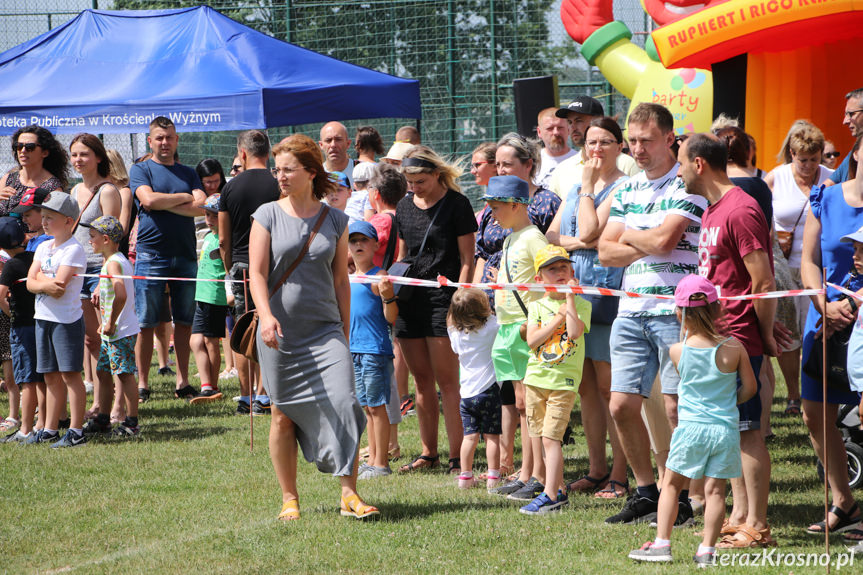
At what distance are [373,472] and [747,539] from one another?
2653 mm

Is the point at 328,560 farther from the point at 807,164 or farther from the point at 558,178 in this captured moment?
the point at 807,164

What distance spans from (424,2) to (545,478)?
13176 mm

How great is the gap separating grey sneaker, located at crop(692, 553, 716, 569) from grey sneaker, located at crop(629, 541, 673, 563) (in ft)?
0.40

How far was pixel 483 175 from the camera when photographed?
7555 millimetres

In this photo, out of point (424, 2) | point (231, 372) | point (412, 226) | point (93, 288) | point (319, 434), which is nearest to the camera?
point (319, 434)

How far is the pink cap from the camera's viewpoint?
4.36 m

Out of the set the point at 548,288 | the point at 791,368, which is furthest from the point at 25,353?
the point at 791,368

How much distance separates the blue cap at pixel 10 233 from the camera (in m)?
7.79

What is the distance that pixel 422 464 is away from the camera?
675cm

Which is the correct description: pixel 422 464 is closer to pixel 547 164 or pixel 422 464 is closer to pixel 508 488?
pixel 508 488

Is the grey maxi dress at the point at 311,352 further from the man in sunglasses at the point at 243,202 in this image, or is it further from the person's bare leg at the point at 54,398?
the person's bare leg at the point at 54,398

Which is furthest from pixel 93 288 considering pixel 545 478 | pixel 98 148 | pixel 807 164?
pixel 807 164

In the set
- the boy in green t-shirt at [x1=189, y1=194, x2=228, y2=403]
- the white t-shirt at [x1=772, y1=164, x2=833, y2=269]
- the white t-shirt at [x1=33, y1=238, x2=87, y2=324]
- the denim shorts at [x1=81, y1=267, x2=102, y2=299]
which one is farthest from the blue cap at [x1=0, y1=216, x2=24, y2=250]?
the white t-shirt at [x1=772, y1=164, x2=833, y2=269]

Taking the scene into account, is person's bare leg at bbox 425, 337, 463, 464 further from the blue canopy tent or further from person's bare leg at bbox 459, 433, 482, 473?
the blue canopy tent
